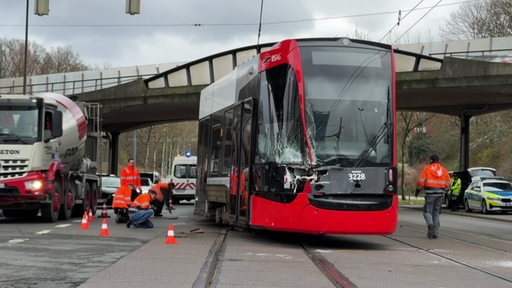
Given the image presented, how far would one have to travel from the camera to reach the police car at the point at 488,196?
31.1 m

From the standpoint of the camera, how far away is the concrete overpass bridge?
3180 cm

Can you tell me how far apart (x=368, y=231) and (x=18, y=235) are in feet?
24.0

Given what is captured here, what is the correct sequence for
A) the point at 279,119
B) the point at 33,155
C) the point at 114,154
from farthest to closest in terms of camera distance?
the point at 114,154, the point at 33,155, the point at 279,119

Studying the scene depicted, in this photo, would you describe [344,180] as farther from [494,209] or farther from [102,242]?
[494,209]

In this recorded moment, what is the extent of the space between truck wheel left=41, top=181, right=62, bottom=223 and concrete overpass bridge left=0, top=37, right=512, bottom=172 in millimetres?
11736

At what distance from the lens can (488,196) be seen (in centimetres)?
3150

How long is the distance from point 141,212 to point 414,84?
19435 millimetres

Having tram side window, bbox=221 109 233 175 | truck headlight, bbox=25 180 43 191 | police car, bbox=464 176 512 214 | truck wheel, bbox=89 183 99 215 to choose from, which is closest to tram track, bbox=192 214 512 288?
tram side window, bbox=221 109 233 175

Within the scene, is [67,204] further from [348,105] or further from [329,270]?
[329,270]

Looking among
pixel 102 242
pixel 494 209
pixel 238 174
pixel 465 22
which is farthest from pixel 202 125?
pixel 465 22

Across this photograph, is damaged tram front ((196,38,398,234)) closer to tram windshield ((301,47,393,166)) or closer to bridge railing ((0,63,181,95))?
tram windshield ((301,47,393,166))

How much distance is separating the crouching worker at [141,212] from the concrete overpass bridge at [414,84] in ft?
41.1

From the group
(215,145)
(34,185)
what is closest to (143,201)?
(215,145)

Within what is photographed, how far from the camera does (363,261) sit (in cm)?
1100
